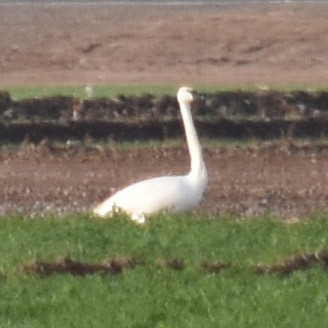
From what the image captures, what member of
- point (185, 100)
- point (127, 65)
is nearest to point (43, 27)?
point (127, 65)

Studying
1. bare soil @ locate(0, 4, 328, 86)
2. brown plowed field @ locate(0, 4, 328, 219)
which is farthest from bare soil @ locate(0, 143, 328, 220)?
bare soil @ locate(0, 4, 328, 86)

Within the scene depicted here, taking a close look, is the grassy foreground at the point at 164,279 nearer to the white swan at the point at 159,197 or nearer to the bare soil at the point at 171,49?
the white swan at the point at 159,197

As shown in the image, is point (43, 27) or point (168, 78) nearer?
point (168, 78)

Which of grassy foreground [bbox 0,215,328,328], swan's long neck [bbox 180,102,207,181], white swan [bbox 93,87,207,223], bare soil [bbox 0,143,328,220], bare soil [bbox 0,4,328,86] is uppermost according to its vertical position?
grassy foreground [bbox 0,215,328,328]

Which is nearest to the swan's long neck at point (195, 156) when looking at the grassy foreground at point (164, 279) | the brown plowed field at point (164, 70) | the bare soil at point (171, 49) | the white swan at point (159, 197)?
the white swan at point (159, 197)

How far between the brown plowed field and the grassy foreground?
321cm

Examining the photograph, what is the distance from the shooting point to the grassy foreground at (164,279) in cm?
920

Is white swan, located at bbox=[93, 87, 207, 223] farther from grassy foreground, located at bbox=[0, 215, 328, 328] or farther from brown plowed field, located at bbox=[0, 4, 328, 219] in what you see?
brown plowed field, located at bbox=[0, 4, 328, 219]

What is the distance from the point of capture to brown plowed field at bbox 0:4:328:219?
16438 mm

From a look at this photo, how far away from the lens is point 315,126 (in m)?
20.0

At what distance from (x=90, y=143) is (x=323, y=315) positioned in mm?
10455

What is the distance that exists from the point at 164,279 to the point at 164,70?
1881 cm

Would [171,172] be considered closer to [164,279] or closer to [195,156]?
[195,156]

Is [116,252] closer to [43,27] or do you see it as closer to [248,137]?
[248,137]
